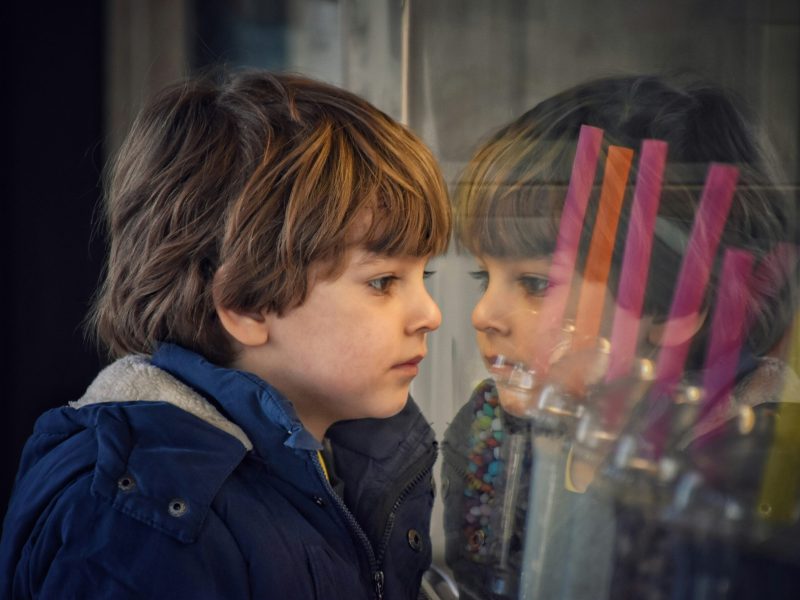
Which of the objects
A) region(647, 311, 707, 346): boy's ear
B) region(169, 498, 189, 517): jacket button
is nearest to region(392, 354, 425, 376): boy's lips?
region(169, 498, 189, 517): jacket button

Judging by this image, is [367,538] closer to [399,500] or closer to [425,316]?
[399,500]

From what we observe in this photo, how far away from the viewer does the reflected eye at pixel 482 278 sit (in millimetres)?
923

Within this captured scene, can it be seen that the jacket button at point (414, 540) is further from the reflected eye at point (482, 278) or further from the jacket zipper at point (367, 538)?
the reflected eye at point (482, 278)

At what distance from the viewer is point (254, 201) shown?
0.97m

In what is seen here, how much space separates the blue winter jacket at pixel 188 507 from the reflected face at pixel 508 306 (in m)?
0.20

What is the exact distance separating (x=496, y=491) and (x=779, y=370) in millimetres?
412

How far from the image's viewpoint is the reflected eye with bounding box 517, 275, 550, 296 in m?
0.82

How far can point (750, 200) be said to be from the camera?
591mm

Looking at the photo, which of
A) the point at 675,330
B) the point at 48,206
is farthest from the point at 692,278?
the point at 48,206

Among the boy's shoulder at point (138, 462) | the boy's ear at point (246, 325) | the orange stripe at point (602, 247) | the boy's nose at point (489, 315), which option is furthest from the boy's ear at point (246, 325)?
the orange stripe at point (602, 247)

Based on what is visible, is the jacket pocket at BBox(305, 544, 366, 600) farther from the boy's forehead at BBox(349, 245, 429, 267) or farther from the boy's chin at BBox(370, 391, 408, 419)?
the boy's forehead at BBox(349, 245, 429, 267)

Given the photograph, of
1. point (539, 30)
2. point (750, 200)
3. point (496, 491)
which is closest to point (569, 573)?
point (496, 491)

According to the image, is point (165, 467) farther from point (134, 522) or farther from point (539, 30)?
Answer: point (539, 30)

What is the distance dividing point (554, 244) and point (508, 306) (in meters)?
0.10
